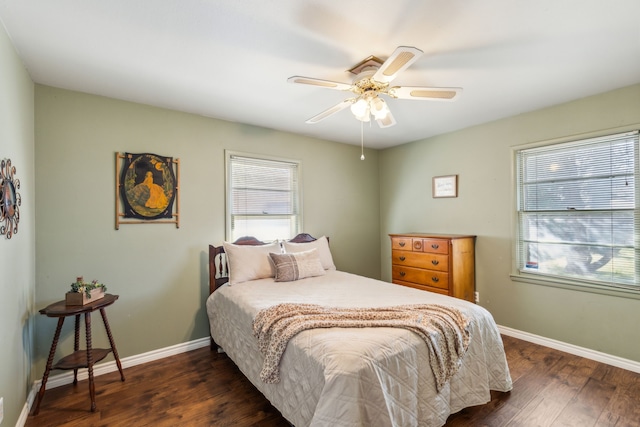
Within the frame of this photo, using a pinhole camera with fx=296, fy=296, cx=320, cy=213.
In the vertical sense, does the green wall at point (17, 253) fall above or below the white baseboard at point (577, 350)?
above

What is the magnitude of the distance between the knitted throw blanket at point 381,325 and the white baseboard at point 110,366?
4.73 feet

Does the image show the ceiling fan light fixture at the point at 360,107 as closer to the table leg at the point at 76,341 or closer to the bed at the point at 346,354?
the bed at the point at 346,354

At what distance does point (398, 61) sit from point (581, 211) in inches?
102

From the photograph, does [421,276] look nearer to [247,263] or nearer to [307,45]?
[247,263]

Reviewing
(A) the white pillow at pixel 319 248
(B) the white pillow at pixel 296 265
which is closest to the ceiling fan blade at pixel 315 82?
(B) the white pillow at pixel 296 265

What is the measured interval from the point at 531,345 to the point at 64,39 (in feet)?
15.2

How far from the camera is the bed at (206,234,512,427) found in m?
1.42

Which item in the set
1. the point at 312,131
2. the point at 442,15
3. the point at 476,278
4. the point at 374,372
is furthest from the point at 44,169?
the point at 476,278

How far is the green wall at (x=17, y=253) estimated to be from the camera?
1.67 m

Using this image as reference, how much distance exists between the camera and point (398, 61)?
1.60 m

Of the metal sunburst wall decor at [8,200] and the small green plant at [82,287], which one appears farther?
the small green plant at [82,287]

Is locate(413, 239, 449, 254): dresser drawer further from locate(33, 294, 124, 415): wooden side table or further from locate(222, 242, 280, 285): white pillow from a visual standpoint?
locate(33, 294, 124, 415): wooden side table

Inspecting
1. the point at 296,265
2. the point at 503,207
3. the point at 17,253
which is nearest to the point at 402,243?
the point at 503,207

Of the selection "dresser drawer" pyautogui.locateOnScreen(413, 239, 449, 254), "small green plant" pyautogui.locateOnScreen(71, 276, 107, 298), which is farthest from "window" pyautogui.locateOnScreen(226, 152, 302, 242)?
"dresser drawer" pyautogui.locateOnScreen(413, 239, 449, 254)
